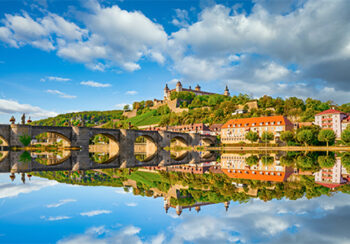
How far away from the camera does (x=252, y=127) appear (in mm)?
74188

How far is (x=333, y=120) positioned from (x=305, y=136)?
19935 mm

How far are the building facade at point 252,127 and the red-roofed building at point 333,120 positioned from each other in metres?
9.25

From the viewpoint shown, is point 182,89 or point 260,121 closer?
point 260,121

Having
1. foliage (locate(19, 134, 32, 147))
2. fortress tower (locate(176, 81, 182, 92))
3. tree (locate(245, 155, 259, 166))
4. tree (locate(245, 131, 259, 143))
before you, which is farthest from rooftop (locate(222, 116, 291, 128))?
fortress tower (locate(176, 81, 182, 92))

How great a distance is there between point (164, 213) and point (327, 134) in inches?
2223

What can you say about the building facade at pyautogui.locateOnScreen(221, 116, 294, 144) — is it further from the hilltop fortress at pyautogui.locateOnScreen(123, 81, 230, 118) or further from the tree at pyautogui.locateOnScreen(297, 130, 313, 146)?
the hilltop fortress at pyautogui.locateOnScreen(123, 81, 230, 118)

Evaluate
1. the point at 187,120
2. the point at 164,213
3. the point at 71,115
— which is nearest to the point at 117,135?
the point at 164,213

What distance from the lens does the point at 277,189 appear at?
10625 mm

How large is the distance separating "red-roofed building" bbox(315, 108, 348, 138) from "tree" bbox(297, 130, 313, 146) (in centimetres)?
1803

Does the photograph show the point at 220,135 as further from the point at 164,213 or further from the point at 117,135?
the point at 164,213

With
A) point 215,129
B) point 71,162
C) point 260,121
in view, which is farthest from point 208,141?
point 71,162

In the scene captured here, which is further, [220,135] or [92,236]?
[220,135]

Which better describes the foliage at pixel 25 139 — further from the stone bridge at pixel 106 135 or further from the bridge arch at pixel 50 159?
the bridge arch at pixel 50 159

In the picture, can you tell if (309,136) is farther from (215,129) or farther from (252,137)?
(215,129)
